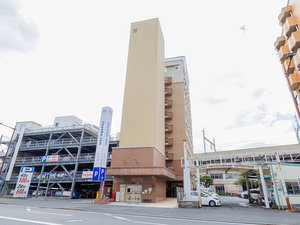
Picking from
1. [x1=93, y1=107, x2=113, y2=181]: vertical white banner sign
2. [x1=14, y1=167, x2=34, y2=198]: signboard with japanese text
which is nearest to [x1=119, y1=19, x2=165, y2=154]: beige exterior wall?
[x1=93, y1=107, x2=113, y2=181]: vertical white banner sign

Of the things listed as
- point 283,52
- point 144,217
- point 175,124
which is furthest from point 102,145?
point 283,52

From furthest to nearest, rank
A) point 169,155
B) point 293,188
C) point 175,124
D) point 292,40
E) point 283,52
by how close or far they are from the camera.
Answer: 1. point 175,124
2. point 169,155
3. point 283,52
4. point 292,40
5. point 293,188

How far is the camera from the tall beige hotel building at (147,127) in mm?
22094

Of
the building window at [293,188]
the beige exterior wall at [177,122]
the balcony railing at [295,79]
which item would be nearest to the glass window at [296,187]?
the building window at [293,188]

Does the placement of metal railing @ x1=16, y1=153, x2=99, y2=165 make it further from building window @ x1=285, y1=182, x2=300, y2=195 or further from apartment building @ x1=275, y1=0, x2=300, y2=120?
apartment building @ x1=275, y1=0, x2=300, y2=120

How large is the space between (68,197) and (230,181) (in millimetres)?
47297

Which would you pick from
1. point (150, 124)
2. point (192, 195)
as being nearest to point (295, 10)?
point (150, 124)

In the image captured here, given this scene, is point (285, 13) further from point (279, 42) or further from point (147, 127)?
point (147, 127)

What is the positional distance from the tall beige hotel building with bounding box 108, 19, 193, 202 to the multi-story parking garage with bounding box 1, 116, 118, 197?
8.55 metres

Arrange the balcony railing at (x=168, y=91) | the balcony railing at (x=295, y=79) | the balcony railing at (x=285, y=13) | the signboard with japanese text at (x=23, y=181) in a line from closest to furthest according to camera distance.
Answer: the balcony railing at (x=295, y=79) < the balcony railing at (x=285, y=13) < the signboard with japanese text at (x=23, y=181) < the balcony railing at (x=168, y=91)

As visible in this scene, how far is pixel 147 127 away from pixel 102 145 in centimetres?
701

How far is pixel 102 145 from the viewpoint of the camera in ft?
67.2

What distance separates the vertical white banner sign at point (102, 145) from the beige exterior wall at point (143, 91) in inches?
173

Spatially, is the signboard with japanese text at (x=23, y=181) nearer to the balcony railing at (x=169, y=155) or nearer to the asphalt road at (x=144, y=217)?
the asphalt road at (x=144, y=217)
